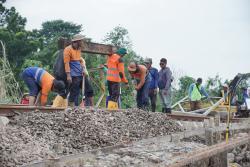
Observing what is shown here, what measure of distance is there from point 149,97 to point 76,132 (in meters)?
4.74

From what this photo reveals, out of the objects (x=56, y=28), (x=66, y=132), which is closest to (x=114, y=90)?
(x=66, y=132)

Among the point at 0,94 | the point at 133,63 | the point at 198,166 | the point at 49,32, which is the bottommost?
the point at 198,166

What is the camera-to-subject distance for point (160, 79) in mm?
11617

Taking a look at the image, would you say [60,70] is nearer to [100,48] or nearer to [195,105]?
[100,48]

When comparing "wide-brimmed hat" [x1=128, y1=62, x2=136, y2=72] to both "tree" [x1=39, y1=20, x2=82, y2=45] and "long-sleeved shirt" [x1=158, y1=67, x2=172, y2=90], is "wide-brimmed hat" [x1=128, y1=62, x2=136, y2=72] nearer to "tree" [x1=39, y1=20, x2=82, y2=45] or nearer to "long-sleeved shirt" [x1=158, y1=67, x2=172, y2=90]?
"long-sleeved shirt" [x1=158, y1=67, x2=172, y2=90]

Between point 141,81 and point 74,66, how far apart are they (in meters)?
1.90

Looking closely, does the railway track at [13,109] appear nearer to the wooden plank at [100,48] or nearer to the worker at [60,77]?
the worker at [60,77]

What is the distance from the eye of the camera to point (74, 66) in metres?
9.01

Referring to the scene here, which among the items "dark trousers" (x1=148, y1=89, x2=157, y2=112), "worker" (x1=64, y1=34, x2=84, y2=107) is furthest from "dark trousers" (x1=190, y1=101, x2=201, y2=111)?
"worker" (x1=64, y1=34, x2=84, y2=107)

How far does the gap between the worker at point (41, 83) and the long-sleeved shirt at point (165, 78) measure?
3647 mm

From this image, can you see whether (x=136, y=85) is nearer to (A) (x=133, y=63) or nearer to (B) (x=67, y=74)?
(A) (x=133, y=63)

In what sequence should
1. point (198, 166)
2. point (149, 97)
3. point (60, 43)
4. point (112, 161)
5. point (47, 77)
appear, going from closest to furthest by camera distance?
point (112, 161), point (198, 166), point (47, 77), point (60, 43), point (149, 97)

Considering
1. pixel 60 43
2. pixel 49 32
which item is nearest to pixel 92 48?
pixel 60 43

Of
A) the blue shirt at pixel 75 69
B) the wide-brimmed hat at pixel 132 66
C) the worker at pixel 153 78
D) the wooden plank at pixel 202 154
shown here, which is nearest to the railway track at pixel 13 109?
the blue shirt at pixel 75 69
